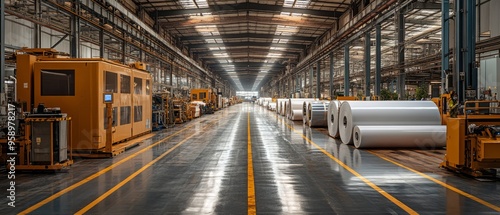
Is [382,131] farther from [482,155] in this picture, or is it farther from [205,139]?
[205,139]

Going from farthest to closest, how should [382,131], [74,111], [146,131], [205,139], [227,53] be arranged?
1. [227,53]
2. [146,131]
3. [205,139]
4. [382,131]
5. [74,111]

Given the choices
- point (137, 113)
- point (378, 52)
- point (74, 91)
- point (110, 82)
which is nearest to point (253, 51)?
point (378, 52)

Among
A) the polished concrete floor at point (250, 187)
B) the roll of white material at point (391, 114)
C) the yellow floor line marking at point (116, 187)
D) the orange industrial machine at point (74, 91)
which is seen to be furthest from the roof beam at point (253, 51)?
the polished concrete floor at point (250, 187)

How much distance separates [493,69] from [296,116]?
12876 millimetres

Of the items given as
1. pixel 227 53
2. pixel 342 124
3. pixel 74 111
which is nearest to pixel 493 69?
pixel 342 124

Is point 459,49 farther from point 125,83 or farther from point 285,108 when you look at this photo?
point 285,108

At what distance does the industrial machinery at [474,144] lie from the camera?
25.0ft

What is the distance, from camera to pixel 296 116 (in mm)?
26484

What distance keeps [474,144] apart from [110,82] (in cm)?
981

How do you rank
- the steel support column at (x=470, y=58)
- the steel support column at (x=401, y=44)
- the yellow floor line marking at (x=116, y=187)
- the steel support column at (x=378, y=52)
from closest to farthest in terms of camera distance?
the yellow floor line marking at (x=116, y=187)
the steel support column at (x=470, y=58)
the steel support column at (x=401, y=44)
the steel support column at (x=378, y=52)

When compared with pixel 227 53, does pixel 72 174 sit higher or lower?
lower

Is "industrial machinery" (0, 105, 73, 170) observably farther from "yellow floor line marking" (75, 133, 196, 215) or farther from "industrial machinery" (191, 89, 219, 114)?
"industrial machinery" (191, 89, 219, 114)

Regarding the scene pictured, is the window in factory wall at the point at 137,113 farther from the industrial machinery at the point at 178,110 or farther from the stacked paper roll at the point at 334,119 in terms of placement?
the industrial machinery at the point at 178,110

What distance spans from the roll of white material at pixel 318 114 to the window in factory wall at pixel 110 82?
38.2 ft
